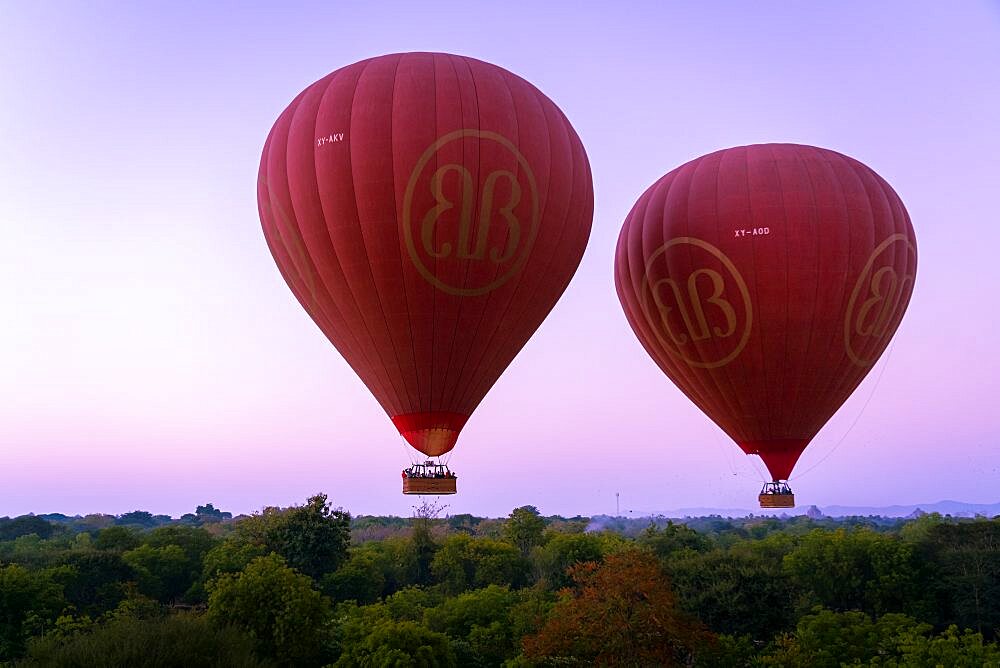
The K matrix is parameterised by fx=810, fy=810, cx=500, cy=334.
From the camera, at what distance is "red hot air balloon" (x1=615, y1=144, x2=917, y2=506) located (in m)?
26.7

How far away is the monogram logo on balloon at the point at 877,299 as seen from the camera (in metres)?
27.3

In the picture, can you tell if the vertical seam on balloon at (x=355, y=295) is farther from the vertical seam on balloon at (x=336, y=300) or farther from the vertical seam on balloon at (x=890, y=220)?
the vertical seam on balloon at (x=890, y=220)

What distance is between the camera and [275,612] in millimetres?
24750

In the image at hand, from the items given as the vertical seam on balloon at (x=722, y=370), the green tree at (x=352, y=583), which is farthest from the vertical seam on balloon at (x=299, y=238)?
the green tree at (x=352, y=583)

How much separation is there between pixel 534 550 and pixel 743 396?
1184 inches

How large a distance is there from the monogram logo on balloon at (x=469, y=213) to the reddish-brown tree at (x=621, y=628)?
9.04m

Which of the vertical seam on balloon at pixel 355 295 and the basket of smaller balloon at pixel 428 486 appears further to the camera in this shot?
the basket of smaller balloon at pixel 428 486

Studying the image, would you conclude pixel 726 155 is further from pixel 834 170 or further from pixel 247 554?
pixel 247 554

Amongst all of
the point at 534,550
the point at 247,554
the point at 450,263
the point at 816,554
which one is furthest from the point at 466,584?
the point at 450,263

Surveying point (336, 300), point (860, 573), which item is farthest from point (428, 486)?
point (860, 573)

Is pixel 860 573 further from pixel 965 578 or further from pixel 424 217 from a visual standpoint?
pixel 424 217

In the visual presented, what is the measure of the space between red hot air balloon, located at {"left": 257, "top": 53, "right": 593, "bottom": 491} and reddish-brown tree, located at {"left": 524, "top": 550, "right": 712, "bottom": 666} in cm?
559

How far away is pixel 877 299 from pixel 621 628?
14547 millimetres

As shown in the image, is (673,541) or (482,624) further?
(673,541)
